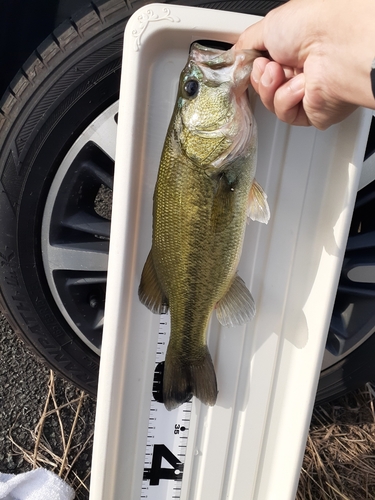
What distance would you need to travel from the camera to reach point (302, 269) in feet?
4.63

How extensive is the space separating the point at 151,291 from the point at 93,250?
0.35 m

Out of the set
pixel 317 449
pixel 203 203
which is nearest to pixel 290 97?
pixel 203 203

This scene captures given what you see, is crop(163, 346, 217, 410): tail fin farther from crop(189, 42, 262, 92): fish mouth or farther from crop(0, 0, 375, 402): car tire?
crop(189, 42, 262, 92): fish mouth

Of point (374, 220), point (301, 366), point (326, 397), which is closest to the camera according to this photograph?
point (301, 366)

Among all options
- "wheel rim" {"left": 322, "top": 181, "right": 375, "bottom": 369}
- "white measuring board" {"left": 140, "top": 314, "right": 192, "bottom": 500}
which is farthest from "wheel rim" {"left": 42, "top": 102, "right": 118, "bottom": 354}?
"wheel rim" {"left": 322, "top": 181, "right": 375, "bottom": 369}

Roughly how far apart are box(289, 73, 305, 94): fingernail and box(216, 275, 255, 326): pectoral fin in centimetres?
54

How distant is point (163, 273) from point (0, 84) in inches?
42.1

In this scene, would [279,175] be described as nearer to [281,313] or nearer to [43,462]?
[281,313]

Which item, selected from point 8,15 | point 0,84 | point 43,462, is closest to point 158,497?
point 43,462

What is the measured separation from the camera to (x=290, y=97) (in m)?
1.06

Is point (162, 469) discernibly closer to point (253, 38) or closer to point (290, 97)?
point (290, 97)

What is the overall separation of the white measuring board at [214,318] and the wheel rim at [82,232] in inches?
7.9

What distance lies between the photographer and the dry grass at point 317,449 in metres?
1.94

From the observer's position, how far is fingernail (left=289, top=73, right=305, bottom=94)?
1047mm
